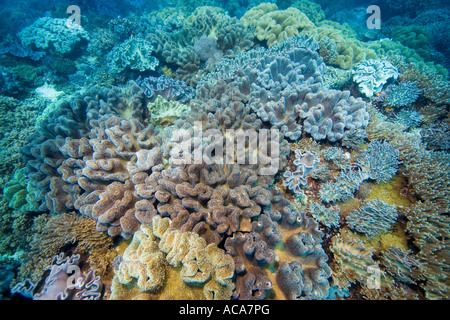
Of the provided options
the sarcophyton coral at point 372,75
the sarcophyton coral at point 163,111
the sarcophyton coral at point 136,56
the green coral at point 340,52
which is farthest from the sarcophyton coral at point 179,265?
the green coral at point 340,52

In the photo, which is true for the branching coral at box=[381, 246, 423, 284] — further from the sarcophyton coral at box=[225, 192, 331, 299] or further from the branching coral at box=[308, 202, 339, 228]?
the sarcophyton coral at box=[225, 192, 331, 299]

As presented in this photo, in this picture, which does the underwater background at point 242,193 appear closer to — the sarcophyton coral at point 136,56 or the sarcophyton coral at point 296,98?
the sarcophyton coral at point 296,98

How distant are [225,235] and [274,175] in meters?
1.40

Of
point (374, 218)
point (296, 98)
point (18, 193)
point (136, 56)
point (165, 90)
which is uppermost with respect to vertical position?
point (136, 56)

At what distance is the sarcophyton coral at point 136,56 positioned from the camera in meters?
6.26

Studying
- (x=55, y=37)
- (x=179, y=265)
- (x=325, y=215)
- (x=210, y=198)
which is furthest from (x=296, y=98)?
(x=55, y=37)

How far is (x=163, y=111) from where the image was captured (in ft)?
15.1

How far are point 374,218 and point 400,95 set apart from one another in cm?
378

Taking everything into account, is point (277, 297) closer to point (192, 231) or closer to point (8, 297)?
point (192, 231)

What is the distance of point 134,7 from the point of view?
1520 cm

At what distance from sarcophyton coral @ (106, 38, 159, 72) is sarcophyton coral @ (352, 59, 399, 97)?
5847 mm

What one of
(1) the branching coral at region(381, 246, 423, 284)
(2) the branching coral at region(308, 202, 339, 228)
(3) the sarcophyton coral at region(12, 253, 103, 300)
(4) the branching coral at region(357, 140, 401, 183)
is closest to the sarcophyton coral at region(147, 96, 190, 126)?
(3) the sarcophyton coral at region(12, 253, 103, 300)

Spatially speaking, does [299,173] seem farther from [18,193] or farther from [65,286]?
[18,193]

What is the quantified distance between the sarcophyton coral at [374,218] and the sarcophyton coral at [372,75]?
3.03 m
